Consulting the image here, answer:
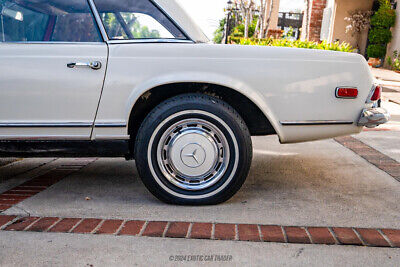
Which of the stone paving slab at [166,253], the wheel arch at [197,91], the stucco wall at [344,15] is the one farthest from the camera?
the stucco wall at [344,15]

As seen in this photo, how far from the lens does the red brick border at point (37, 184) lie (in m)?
3.04

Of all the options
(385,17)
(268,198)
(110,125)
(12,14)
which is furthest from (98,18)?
(385,17)

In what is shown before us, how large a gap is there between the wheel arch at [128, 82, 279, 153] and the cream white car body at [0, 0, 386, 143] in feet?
0.40

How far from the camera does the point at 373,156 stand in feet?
14.3

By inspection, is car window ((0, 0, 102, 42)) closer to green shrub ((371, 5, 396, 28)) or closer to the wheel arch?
the wheel arch

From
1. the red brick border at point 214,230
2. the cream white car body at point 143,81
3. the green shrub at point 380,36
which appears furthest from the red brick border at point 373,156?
the green shrub at point 380,36

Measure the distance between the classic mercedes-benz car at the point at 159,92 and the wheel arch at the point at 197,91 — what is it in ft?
0.05

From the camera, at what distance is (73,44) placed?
2883 millimetres

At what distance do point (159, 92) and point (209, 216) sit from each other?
915mm

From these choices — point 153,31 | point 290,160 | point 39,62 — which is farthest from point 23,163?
point 290,160

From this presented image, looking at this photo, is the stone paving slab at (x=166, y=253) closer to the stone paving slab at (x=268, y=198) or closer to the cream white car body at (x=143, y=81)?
the stone paving slab at (x=268, y=198)

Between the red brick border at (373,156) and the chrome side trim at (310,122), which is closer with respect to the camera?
the chrome side trim at (310,122)

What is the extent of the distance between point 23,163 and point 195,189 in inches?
83.4

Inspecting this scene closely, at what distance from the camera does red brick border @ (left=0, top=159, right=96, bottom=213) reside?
3045 millimetres
